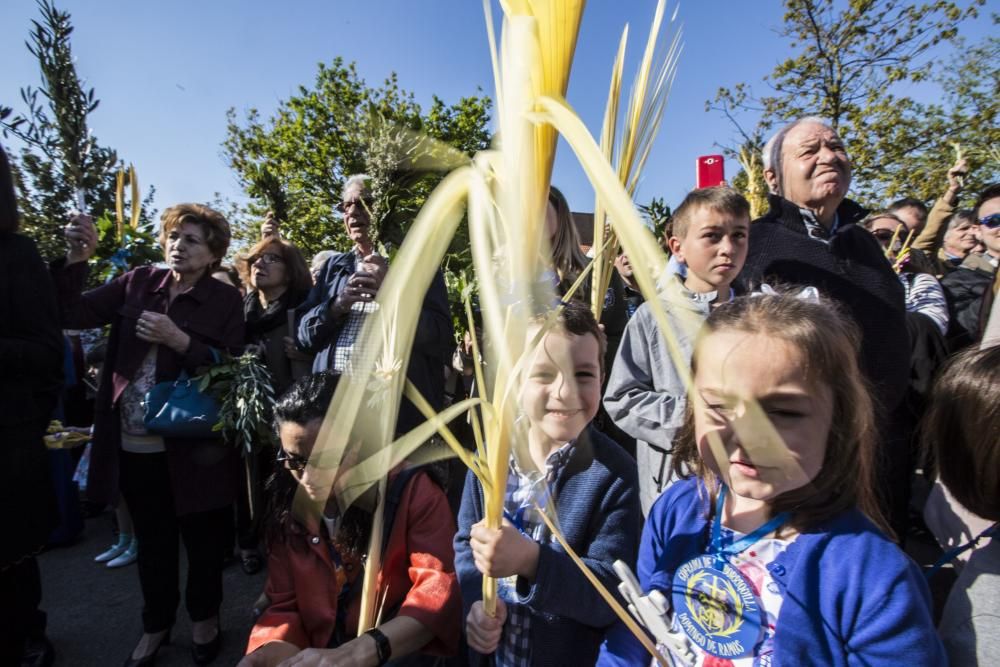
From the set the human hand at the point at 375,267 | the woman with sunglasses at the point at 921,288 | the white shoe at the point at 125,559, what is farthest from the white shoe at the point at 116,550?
the woman with sunglasses at the point at 921,288

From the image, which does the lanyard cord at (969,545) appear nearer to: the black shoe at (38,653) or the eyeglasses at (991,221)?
the eyeglasses at (991,221)

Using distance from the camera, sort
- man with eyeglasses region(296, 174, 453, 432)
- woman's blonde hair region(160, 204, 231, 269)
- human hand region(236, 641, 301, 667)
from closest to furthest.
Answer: human hand region(236, 641, 301, 667) → man with eyeglasses region(296, 174, 453, 432) → woman's blonde hair region(160, 204, 231, 269)

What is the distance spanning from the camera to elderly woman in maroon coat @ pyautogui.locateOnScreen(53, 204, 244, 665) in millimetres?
2344

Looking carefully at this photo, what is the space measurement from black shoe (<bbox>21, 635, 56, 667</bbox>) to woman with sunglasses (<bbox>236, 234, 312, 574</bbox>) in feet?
3.13

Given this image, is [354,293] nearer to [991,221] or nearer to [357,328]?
[357,328]

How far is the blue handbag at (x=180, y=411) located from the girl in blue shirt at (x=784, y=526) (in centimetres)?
195

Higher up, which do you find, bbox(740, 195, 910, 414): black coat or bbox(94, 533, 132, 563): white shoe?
bbox(740, 195, 910, 414): black coat

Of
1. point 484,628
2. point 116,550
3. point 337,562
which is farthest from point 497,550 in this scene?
point 116,550

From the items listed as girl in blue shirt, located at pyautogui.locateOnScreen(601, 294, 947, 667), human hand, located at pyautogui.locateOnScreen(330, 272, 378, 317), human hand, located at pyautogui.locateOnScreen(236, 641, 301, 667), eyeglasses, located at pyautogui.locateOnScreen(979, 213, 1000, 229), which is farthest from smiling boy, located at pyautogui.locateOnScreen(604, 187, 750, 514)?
eyeglasses, located at pyautogui.locateOnScreen(979, 213, 1000, 229)

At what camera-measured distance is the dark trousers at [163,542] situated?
2.34 metres

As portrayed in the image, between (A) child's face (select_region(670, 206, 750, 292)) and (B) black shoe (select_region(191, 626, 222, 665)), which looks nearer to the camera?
(A) child's face (select_region(670, 206, 750, 292))

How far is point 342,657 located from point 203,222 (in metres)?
2.11

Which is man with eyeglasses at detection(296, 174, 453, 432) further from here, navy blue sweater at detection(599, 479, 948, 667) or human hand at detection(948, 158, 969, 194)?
human hand at detection(948, 158, 969, 194)

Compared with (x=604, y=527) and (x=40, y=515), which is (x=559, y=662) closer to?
(x=604, y=527)
